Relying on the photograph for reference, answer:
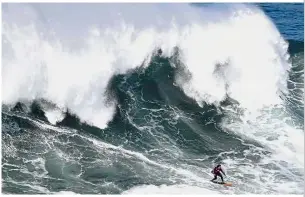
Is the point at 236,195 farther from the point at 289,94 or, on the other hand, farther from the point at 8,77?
the point at 8,77

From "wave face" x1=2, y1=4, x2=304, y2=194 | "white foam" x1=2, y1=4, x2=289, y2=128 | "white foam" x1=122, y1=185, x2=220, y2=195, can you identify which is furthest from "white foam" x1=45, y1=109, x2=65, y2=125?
"white foam" x1=122, y1=185, x2=220, y2=195

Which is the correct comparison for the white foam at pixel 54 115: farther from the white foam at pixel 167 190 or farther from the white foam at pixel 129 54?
the white foam at pixel 167 190

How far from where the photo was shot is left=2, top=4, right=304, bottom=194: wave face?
13461 mm

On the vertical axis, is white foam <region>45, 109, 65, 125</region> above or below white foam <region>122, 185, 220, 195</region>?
above

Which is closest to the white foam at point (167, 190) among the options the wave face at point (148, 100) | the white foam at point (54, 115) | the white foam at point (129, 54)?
the wave face at point (148, 100)

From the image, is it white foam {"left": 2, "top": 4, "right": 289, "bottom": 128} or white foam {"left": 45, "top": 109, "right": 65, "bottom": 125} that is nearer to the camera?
white foam {"left": 45, "top": 109, "right": 65, "bottom": 125}

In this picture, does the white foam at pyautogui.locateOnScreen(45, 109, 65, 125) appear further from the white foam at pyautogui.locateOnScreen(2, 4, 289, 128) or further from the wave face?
the white foam at pyautogui.locateOnScreen(2, 4, 289, 128)

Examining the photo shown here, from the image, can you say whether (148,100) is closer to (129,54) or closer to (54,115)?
(129,54)

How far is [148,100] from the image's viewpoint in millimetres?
16516

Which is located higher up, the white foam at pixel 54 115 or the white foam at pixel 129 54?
the white foam at pixel 129 54

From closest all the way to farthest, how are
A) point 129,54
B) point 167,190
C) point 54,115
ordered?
point 167,190 < point 54,115 < point 129,54

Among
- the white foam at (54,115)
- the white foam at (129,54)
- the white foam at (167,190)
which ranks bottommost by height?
the white foam at (167,190)

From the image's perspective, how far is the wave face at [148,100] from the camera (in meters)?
13.5

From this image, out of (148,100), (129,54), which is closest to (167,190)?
(148,100)
